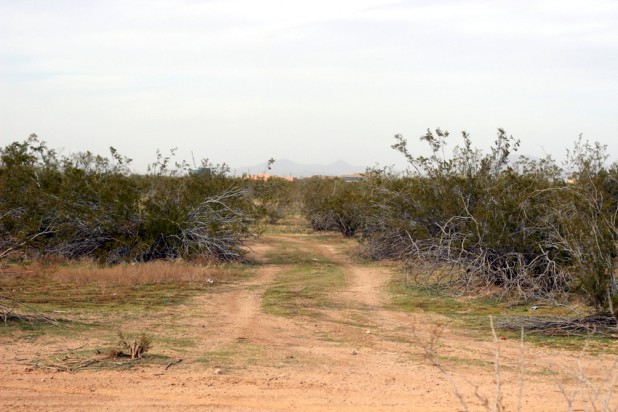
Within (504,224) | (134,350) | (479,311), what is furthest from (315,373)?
(504,224)

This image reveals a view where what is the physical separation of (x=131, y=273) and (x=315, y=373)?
9360 mm

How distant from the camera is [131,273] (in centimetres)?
1692

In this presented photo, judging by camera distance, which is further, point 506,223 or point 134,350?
point 506,223

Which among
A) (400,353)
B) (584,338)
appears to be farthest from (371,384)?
(584,338)

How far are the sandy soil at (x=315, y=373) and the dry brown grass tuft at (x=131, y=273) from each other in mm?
4304

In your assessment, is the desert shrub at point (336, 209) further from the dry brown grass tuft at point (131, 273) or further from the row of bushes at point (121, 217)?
the dry brown grass tuft at point (131, 273)

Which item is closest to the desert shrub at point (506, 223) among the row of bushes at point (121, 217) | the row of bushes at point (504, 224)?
the row of bushes at point (504, 224)

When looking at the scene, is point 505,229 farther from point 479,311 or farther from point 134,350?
point 134,350

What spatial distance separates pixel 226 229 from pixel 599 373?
14.2 m

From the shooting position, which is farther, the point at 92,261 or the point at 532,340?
the point at 92,261

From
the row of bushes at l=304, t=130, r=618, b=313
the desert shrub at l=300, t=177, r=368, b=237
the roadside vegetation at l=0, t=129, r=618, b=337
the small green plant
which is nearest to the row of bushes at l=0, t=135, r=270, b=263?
the roadside vegetation at l=0, t=129, r=618, b=337

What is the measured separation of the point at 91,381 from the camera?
795 centimetres

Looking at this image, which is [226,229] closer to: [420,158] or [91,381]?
[420,158]

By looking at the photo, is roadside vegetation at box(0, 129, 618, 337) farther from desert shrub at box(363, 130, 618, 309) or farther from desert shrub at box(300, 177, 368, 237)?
desert shrub at box(300, 177, 368, 237)
